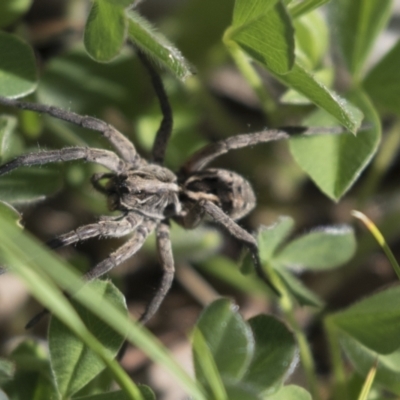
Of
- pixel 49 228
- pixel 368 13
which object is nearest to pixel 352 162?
pixel 368 13

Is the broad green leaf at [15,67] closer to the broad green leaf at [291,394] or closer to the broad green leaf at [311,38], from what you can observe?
the broad green leaf at [311,38]

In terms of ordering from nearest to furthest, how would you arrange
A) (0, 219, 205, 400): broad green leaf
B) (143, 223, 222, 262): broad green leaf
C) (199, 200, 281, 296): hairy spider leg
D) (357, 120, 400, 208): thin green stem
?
(0, 219, 205, 400): broad green leaf, (199, 200, 281, 296): hairy spider leg, (143, 223, 222, 262): broad green leaf, (357, 120, 400, 208): thin green stem

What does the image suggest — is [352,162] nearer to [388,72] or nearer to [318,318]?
[388,72]

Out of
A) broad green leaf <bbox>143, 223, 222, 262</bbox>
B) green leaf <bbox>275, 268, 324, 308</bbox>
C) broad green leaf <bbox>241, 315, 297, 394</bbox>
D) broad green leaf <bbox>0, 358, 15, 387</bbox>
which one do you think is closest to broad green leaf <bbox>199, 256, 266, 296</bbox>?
broad green leaf <bbox>143, 223, 222, 262</bbox>

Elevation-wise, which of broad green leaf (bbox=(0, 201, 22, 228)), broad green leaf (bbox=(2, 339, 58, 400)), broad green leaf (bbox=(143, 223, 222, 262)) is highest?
broad green leaf (bbox=(0, 201, 22, 228))

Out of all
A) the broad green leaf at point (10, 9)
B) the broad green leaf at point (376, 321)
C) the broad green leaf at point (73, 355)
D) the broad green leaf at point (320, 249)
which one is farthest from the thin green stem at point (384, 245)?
the broad green leaf at point (10, 9)

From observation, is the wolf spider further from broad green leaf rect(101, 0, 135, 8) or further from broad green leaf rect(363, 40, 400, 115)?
broad green leaf rect(101, 0, 135, 8)

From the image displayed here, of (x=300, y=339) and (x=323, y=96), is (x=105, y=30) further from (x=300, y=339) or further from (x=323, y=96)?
(x=300, y=339)

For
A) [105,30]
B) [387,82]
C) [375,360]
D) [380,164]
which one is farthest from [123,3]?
[380,164]
